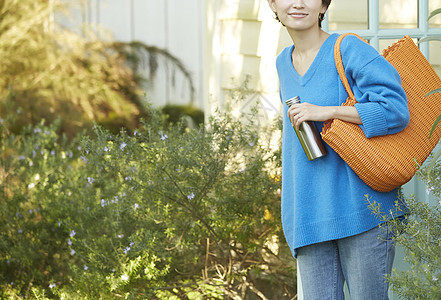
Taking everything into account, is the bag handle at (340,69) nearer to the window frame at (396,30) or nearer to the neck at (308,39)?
the neck at (308,39)

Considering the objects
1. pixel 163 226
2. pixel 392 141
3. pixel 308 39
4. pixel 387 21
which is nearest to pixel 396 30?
pixel 387 21

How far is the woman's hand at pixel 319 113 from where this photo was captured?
168cm

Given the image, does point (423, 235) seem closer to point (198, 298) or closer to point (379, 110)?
point (379, 110)

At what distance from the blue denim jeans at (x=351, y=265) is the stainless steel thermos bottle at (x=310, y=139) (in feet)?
0.87

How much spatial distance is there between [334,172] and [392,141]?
7.2 inches

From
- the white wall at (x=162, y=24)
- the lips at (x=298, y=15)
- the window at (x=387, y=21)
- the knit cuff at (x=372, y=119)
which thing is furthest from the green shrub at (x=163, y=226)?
the white wall at (x=162, y=24)

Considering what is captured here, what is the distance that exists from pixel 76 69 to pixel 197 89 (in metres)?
1.36

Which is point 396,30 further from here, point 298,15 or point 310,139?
point 310,139

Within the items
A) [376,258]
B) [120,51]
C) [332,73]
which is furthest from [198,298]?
[120,51]

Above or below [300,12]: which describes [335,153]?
below

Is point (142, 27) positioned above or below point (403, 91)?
above

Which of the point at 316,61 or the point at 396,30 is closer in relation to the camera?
the point at 316,61

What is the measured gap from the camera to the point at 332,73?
1740mm

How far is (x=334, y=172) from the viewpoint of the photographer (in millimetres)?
1757
